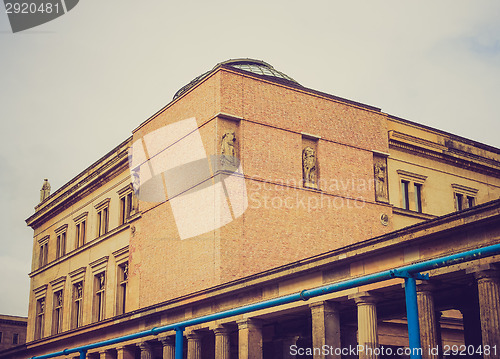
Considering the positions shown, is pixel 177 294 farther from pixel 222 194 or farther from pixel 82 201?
pixel 82 201

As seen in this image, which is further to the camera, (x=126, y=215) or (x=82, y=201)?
(x=82, y=201)

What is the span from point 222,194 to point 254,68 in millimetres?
13392

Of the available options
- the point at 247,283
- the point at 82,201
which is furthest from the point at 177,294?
the point at 82,201

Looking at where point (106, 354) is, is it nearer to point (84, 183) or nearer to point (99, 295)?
point (99, 295)

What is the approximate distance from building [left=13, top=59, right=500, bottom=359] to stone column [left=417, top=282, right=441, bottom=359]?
0.06m

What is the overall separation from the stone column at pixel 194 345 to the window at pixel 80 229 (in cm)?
Result: 2065

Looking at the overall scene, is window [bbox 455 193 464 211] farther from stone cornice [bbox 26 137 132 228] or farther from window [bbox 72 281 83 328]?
window [bbox 72 281 83 328]

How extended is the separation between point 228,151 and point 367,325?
43.1ft

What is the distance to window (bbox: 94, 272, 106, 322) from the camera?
44875 mm

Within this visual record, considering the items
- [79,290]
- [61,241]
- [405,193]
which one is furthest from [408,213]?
[61,241]

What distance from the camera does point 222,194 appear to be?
33.2 metres

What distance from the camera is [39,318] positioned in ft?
176

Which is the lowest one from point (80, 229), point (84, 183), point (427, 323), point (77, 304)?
point (427, 323)

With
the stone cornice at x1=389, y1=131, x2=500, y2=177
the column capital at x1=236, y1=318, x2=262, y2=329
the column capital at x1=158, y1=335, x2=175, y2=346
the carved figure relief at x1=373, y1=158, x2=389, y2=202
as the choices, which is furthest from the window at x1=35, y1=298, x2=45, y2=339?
the column capital at x1=236, y1=318, x2=262, y2=329
